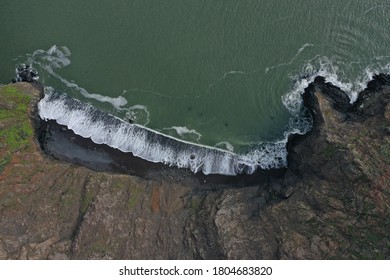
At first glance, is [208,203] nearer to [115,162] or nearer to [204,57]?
[115,162]

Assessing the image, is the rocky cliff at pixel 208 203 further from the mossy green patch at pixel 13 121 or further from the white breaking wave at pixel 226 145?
the white breaking wave at pixel 226 145

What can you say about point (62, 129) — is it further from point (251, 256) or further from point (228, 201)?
point (251, 256)

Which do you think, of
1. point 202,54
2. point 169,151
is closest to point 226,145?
point 169,151

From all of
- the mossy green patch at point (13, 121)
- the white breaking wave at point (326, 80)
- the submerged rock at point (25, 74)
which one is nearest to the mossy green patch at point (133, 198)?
the mossy green patch at point (13, 121)

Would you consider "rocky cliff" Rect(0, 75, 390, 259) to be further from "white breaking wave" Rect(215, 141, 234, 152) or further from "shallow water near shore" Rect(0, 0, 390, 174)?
"shallow water near shore" Rect(0, 0, 390, 174)

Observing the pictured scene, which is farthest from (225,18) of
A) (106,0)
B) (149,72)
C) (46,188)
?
(46,188)

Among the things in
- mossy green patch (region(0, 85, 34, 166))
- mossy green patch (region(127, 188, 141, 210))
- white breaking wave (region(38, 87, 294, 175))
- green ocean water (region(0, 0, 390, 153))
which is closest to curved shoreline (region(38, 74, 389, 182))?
white breaking wave (region(38, 87, 294, 175))
